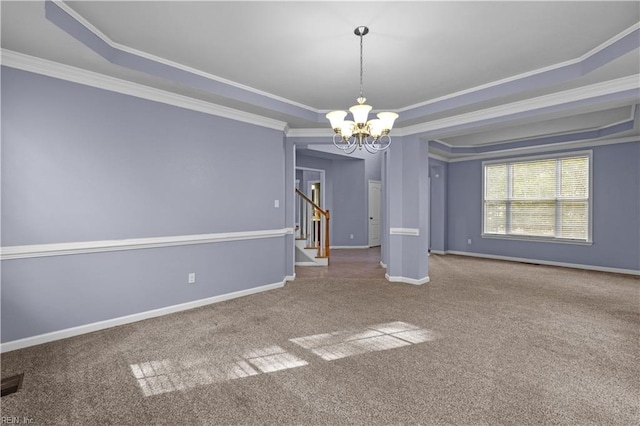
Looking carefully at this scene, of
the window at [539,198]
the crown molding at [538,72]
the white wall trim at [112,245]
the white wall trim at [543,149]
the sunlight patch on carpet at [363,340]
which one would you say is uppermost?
the crown molding at [538,72]

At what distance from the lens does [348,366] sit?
2465 millimetres

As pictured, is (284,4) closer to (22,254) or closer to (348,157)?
(22,254)

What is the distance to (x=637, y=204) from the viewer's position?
5641 mm

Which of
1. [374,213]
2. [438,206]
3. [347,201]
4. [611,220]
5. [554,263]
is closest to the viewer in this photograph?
[611,220]

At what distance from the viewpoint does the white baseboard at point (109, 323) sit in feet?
8.98

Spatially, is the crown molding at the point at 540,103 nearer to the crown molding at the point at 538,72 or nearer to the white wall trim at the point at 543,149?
the crown molding at the point at 538,72

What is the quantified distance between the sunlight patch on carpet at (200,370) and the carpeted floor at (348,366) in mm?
13

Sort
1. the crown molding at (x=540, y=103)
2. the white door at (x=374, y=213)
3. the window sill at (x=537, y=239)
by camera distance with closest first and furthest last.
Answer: the crown molding at (x=540, y=103) < the window sill at (x=537, y=239) < the white door at (x=374, y=213)

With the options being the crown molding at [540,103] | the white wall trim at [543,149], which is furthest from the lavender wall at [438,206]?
the crown molding at [540,103]

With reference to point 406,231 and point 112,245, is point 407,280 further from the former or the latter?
point 112,245

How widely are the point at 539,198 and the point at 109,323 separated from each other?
7.87m

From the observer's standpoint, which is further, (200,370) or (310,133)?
(310,133)

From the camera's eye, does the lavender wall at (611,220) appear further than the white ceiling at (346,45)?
Yes

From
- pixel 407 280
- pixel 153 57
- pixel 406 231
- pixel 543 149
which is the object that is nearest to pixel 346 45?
pixel 153 57
